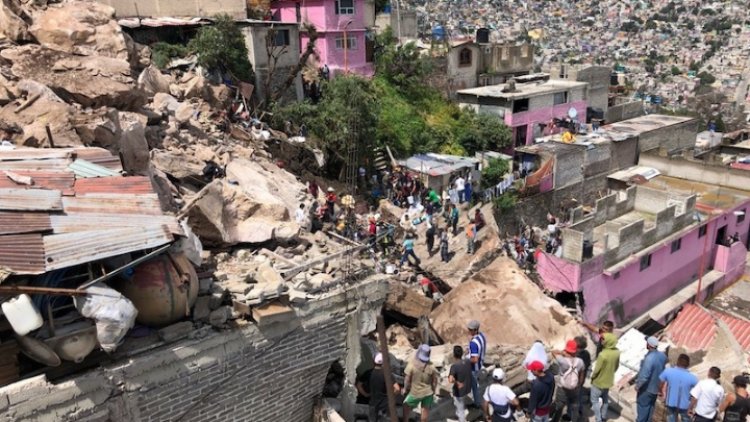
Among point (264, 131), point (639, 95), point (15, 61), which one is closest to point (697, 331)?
point (264, 131)

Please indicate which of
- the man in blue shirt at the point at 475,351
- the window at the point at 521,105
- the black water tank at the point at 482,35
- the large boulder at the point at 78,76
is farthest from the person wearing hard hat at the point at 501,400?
the black water tank at the point at 482,35

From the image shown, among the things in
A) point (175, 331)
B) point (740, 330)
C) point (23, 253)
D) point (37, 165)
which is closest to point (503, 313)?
point (175, 331)

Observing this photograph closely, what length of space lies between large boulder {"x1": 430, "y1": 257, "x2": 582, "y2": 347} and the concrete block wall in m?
3.96

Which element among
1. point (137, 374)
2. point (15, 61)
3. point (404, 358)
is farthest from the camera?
point (15, 61)

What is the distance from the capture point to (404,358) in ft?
35.2

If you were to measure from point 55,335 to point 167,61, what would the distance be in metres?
17.7

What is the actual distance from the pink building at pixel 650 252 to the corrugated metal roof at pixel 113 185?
43.2ft

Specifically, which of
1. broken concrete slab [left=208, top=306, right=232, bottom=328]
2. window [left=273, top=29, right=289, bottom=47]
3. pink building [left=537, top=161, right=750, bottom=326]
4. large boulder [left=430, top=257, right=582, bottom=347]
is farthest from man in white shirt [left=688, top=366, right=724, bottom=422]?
window [left=273, top=29, right=289, bottom=47]

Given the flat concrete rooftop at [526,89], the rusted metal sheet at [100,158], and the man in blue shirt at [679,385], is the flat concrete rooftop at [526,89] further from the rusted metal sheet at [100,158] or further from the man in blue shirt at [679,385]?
the rusted metal sheet at [100,158]

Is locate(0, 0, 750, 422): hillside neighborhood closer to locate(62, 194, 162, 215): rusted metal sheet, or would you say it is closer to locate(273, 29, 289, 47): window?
locate(62, 194, 162, 215): rusted metal sheet

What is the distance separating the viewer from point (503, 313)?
527 inches

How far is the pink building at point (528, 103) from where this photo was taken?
2991 cm

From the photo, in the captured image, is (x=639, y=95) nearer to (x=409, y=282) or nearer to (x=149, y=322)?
(x=409, y=282)

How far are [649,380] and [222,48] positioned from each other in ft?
63.3
